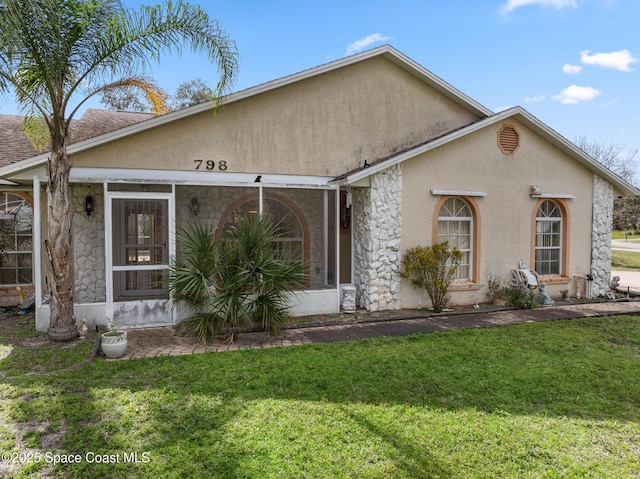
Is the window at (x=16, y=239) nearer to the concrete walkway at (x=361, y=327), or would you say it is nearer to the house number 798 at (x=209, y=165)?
the concrete walkway at (x=361, y=327)

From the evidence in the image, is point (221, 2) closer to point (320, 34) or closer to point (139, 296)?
point (320, 34)

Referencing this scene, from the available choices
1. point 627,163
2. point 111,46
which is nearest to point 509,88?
point 627,163

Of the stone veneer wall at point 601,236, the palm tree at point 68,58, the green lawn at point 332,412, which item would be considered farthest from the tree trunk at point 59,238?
the stone veneer wall at point 601,236

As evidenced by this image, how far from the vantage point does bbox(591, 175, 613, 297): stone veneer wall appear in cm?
1309

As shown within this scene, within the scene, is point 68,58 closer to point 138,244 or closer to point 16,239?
point 138,244

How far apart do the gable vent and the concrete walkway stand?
472 cm

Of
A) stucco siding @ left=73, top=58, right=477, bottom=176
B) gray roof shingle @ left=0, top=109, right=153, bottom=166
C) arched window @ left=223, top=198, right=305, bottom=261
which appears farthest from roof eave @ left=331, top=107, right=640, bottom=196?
gray roof shingle @ left=0, top=109, right=153, bottom=166

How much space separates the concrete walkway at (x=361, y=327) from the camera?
25.8 ft

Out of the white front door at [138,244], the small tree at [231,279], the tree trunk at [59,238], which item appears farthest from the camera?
the white front door at [138,244]

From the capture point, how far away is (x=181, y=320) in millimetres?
9305

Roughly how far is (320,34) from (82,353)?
1733 cm

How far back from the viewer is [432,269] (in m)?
10.6

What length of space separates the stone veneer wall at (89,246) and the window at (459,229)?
30.3ft

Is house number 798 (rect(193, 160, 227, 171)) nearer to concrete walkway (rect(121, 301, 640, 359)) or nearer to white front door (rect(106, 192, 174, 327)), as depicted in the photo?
white front door (rect(106, 192, 174, 327))
